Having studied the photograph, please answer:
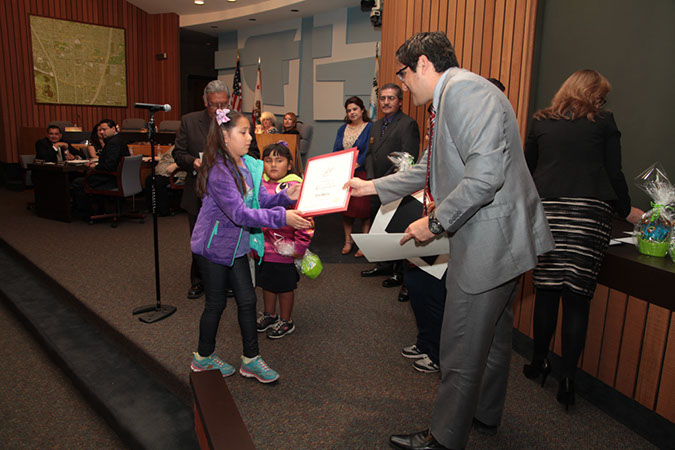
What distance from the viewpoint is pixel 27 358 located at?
2.93 m

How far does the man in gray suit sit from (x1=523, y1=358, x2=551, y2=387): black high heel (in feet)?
2.96

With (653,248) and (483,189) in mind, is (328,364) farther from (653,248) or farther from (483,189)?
(653,248)

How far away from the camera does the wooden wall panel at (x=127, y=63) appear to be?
9.27 meters

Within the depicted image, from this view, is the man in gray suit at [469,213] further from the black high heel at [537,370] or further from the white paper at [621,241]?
the white paper at [621,241]

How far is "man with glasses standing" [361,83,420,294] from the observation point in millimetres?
3902

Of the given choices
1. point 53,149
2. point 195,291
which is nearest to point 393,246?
point 195,291

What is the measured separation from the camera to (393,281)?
3947 mm

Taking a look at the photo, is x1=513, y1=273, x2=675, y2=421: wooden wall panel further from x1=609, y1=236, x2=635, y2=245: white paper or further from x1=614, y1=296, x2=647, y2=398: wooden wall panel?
x1=609, y1=236, x2=635, y2=245: white paper

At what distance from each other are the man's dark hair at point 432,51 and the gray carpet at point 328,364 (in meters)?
1.53

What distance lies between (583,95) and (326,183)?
1.27 meters

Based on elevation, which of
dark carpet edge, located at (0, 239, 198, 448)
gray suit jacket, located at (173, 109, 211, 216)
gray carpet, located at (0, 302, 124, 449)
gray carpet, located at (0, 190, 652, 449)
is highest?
gray suit jacket, located at (173, 109, 211, 216)

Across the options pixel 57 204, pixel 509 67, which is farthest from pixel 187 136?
pixel 57 204

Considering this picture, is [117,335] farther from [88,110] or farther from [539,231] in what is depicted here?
[88,110]

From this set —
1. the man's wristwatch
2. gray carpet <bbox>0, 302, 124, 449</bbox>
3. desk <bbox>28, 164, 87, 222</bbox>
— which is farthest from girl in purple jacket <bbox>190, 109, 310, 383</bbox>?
desk <bbox>28, 164, 87, 222</bbox>
